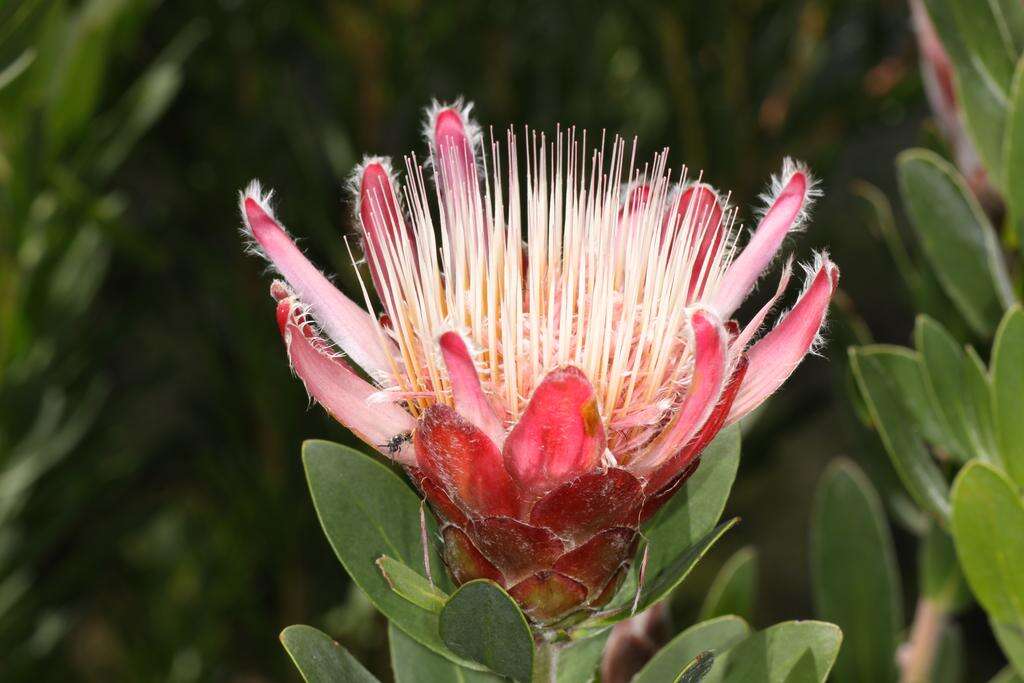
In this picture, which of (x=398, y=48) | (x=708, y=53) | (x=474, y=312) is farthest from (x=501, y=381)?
(x=708, y=53)

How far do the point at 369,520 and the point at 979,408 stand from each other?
46cm

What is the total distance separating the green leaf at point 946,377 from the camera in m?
0.84

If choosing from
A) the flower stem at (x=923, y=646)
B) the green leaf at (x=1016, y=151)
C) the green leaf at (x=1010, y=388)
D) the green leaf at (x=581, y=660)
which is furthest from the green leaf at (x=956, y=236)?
the green leaf at (x=581, y=660)

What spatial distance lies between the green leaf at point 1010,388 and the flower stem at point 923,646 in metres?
0.25

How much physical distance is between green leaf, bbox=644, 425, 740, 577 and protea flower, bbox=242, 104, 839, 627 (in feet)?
0.22

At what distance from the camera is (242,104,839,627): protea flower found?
528 millimetres

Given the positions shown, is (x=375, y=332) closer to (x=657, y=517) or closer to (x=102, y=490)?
(x=657, y=517)

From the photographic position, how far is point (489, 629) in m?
0.55

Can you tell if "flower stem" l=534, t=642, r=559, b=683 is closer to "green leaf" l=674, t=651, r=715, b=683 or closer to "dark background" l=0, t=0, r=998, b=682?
"green leaf" l=674, t=651, r=715, b=683

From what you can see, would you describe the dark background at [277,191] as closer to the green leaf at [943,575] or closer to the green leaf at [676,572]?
the green leaf at [943,575]

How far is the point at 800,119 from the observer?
166 centimetres

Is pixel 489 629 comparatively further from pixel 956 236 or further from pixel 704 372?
pixel 956 236

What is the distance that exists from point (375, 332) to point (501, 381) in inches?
3.1

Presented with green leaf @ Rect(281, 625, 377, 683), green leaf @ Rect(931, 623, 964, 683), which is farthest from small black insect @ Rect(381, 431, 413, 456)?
green leaf @ Rect(931, 623, 964, 683)
